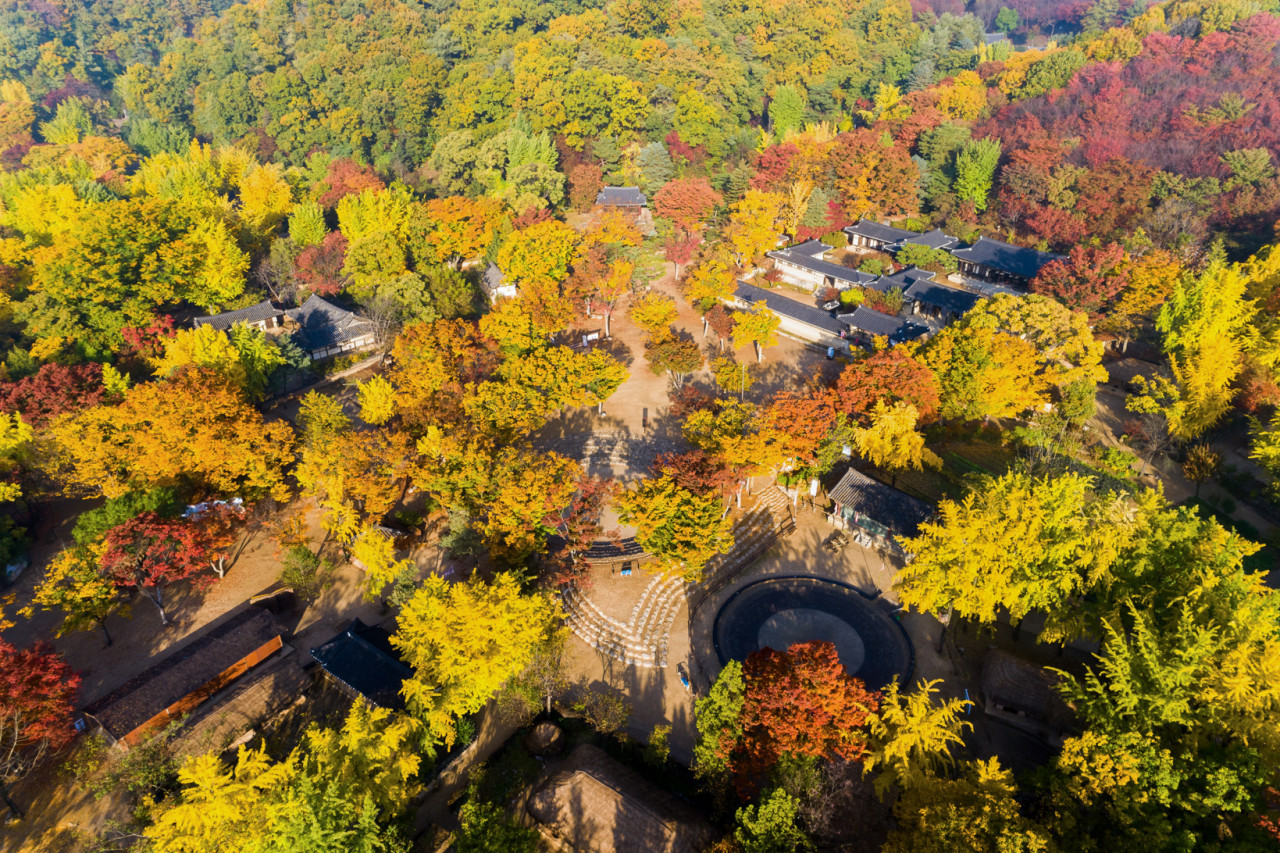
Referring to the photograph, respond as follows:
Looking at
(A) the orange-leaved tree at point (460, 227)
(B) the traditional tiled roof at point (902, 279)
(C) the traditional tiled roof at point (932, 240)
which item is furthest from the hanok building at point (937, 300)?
(A) the orange-leaved tree at point (460, 227)

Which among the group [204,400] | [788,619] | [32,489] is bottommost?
[788,619]

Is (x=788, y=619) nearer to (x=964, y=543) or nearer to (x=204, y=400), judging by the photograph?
(x=964, y=543)

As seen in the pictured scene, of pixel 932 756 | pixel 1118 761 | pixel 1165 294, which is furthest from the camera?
pixel 1165 294

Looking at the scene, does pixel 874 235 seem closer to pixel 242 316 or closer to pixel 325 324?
pixel 325 324

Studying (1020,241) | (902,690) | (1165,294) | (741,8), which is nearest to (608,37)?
(741,8)

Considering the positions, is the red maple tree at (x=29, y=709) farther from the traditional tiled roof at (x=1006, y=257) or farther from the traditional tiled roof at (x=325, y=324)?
the traditional tiled roof at (x=1006, y=257)

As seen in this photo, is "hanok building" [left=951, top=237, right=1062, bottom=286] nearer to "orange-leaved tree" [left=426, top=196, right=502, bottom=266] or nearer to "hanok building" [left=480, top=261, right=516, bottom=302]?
"hanok building" [left=480, top=261, right=516, bottom=302]

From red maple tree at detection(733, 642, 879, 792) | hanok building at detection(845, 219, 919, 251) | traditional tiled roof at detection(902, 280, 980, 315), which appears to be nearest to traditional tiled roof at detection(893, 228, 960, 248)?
hanok building at detection(845, 219, 919, 251)
